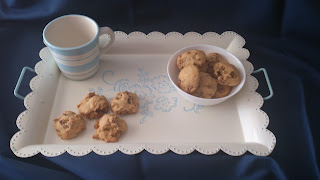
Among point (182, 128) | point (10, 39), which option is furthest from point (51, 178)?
point (10, 39)

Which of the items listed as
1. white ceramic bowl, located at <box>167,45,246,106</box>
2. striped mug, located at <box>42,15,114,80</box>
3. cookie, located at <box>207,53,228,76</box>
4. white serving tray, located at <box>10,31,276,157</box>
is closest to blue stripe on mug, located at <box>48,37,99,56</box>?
striped mug, located at <box>42,15,114,80</box>

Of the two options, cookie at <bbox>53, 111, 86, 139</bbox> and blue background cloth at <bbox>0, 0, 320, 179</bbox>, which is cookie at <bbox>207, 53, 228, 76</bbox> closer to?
blue background cloth at <bbox>0, 0, 320, 179</bbox>

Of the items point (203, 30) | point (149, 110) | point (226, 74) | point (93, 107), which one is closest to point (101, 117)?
point (93, 107)

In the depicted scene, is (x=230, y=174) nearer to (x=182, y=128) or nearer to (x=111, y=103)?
(x=182, y=128)

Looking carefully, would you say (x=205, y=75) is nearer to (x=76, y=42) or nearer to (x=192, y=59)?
(x=192, y=59)

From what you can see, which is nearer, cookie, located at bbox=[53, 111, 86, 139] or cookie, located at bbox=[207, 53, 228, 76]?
cookie, located at bbox=[53, 111, 86, 139]
